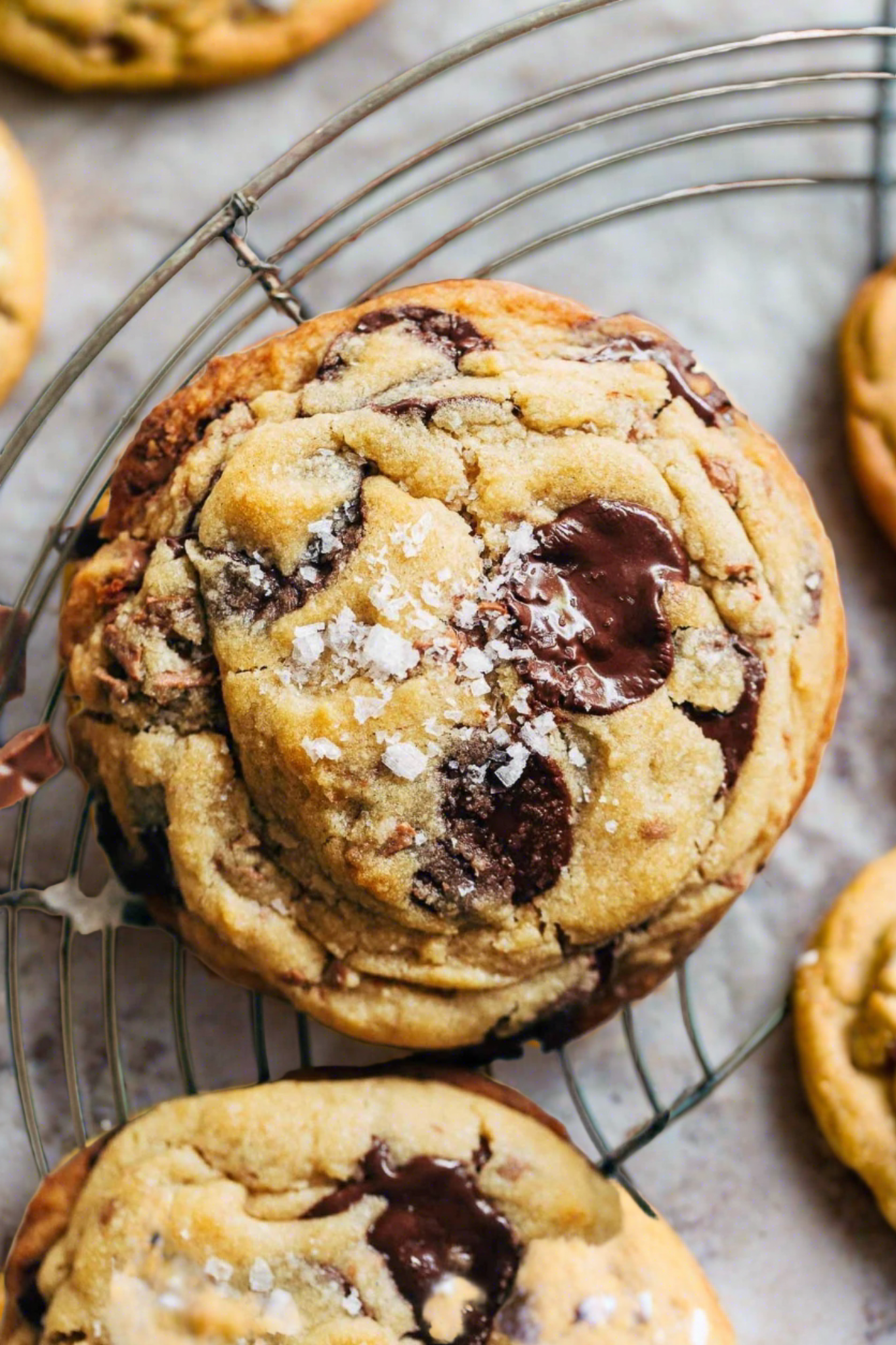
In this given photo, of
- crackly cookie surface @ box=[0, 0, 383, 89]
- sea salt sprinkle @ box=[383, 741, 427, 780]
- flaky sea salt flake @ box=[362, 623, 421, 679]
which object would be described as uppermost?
crackly cookie surface @ box=[0, 0, 383, 89]

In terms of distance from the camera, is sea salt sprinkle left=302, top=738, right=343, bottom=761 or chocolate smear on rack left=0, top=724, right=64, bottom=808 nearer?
sea salt sprinkle left=302, top=738, right=343, bottom=761

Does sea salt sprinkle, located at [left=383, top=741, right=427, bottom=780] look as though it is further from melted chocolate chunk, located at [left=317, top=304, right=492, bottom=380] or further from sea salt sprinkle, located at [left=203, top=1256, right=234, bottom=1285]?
sea salt sprinkle, located at [left=203, top=1256, right=234, bottom=1285]

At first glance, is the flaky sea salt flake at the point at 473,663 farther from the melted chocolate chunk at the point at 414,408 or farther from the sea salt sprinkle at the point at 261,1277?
the sea salt sprinkle at the point at 261,1277

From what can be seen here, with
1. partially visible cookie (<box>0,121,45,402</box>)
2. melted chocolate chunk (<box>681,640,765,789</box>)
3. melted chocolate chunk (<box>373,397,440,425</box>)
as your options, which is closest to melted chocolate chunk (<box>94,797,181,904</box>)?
melted chocolate chunk (<box>373,397,440,425</box>)

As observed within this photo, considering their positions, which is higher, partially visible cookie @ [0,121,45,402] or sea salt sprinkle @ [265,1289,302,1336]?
partially visible cookie @ [0,121,45,402]

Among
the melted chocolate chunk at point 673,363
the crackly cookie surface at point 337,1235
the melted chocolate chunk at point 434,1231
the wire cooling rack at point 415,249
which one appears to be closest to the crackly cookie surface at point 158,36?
the wire cooling rack at point 415,249

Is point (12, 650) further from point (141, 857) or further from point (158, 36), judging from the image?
point (158, 36)

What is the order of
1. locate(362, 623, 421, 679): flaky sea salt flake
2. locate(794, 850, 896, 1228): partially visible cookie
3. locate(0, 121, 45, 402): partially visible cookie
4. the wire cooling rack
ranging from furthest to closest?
locate(0, 121, 45, 402): partially visible cookie, locate(794, 850, 896, 1228): partially visible cookie, the wire cooling rack, locate(362, 623, 421, 679): flaky sea salt flake

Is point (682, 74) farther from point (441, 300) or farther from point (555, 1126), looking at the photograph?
point (555, 1126)
